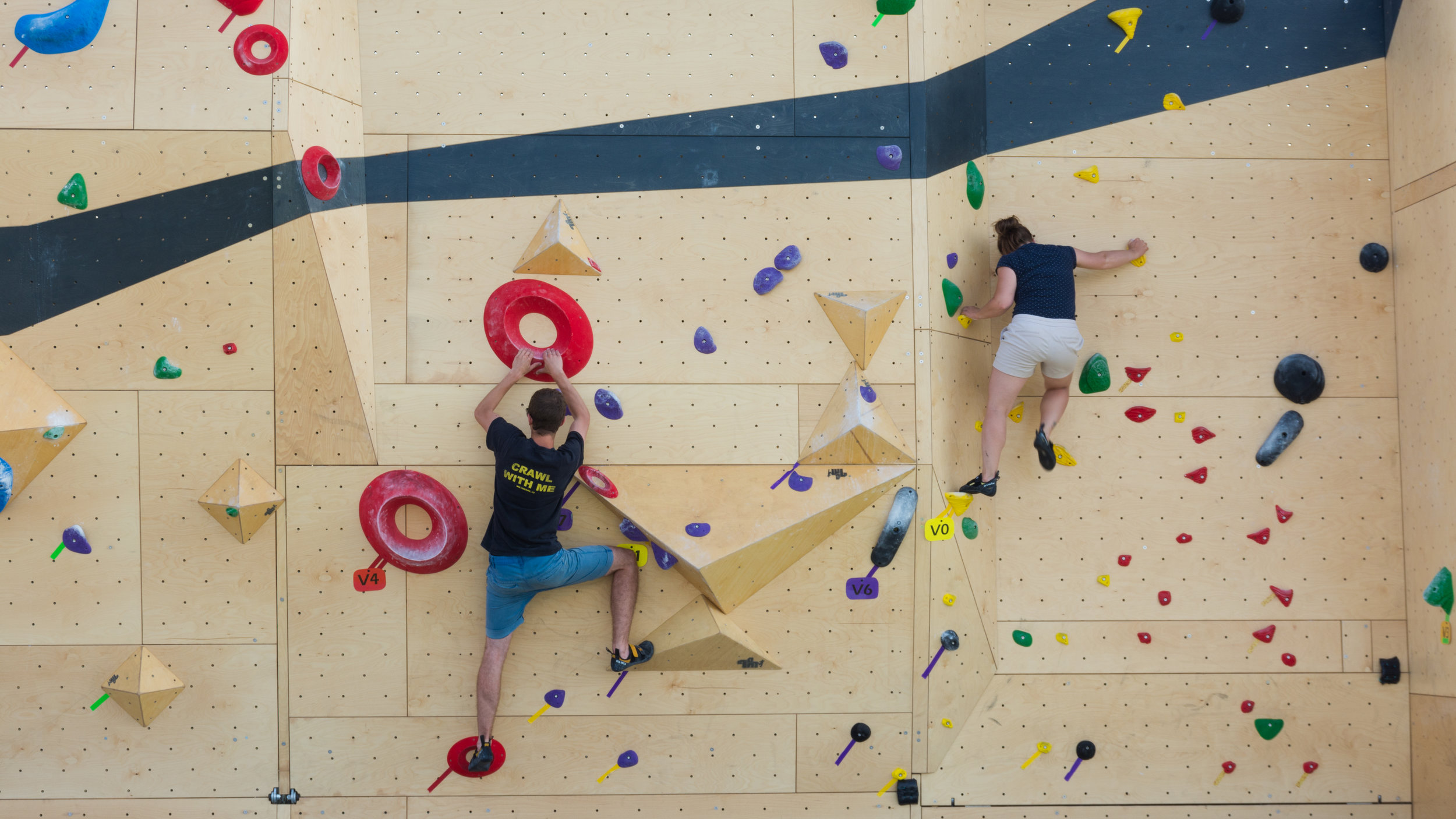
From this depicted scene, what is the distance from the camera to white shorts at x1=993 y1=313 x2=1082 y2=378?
3199 mm

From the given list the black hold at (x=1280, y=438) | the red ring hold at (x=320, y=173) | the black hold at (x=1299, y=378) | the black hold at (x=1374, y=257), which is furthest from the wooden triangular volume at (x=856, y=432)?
the black hold at (x=1374, y=257)

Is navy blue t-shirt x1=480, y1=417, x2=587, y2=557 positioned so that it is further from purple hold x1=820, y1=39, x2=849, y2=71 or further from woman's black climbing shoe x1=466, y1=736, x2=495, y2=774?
purple hold x1=820, y1=39, x2=849, y2=71

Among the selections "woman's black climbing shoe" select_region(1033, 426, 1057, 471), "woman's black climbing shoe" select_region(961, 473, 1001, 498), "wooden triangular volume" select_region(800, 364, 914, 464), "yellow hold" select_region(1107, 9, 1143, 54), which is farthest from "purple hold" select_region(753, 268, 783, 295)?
"yellow hold" select_region(1107, 9, 1143, 54)

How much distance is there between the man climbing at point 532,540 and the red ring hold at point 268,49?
5.12 ft

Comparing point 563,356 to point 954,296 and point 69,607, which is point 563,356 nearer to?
point 954,296

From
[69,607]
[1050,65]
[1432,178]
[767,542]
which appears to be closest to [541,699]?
[767,542]

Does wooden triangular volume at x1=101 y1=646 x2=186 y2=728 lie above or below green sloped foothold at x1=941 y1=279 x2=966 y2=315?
below

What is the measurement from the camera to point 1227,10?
11.5ft

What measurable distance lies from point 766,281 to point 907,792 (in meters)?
2.33

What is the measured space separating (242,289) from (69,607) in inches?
A: 61.1

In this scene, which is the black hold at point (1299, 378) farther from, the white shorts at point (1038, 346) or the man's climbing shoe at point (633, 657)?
the man's climbing shoe at point (633, 657)

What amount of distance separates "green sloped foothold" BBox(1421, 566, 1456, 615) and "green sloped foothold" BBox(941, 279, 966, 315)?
8.03 ft

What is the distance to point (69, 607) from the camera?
322cm

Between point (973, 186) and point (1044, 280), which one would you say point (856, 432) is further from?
point (973, 186)
